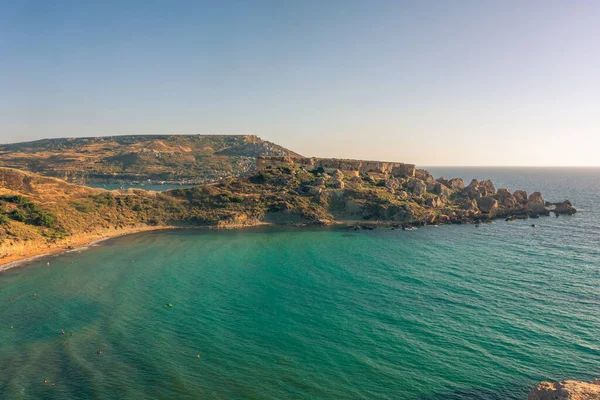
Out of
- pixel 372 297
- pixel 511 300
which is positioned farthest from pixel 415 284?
pixel 511 300

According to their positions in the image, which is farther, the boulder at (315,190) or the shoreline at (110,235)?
the boulder at (315,190)

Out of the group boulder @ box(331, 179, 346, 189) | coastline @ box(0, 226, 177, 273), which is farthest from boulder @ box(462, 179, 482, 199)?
coastline @ box(0, 226, 177, 273)

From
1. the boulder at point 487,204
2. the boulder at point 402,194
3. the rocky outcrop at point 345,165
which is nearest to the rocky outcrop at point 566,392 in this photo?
the boulder at point 402,194

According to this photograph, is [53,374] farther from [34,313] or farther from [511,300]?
[511,300]

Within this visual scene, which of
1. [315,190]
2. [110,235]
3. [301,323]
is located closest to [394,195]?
[315,190]

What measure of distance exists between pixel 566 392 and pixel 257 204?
278ft

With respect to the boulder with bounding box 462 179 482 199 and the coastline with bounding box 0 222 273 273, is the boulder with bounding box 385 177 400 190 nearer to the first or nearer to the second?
the boulder with bounding box 462 179 482 199

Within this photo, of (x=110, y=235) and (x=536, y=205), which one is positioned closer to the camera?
(x=110, y=235)

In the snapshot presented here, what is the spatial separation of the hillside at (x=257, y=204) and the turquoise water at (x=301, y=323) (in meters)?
15.9

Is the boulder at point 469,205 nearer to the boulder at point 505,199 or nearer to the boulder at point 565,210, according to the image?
the boulder at point 505,199

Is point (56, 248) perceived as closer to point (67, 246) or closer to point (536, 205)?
point (67, 246)

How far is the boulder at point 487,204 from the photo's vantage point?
107188mm

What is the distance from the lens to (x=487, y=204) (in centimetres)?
11050

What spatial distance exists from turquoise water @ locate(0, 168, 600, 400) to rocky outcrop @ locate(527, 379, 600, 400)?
14.8 feet
